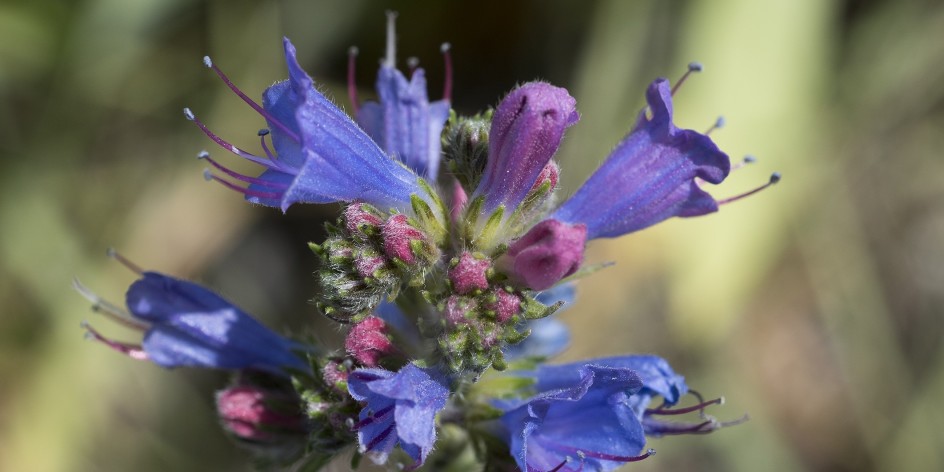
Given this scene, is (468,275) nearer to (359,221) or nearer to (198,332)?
Answer: (359,221)

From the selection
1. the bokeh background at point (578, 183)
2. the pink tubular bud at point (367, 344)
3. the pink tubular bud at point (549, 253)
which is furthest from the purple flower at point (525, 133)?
the bokeh background at point (578, 183)

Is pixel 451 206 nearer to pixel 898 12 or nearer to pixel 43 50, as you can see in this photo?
pixel 43 50

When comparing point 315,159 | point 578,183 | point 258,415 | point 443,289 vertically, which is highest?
point 315,159

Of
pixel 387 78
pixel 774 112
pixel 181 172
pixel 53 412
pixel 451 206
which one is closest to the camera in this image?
pixel 451 206

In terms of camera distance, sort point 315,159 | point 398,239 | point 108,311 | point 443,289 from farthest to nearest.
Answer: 1. point 108,311
2. point 443,289
3. point 398,239
4. point 315,159

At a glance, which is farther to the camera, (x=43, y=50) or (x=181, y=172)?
(x=181, y=172)

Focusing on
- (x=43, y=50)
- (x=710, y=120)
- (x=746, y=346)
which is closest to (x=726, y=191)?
(x=710, y=120)

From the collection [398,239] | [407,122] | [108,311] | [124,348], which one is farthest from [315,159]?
[108,311]
